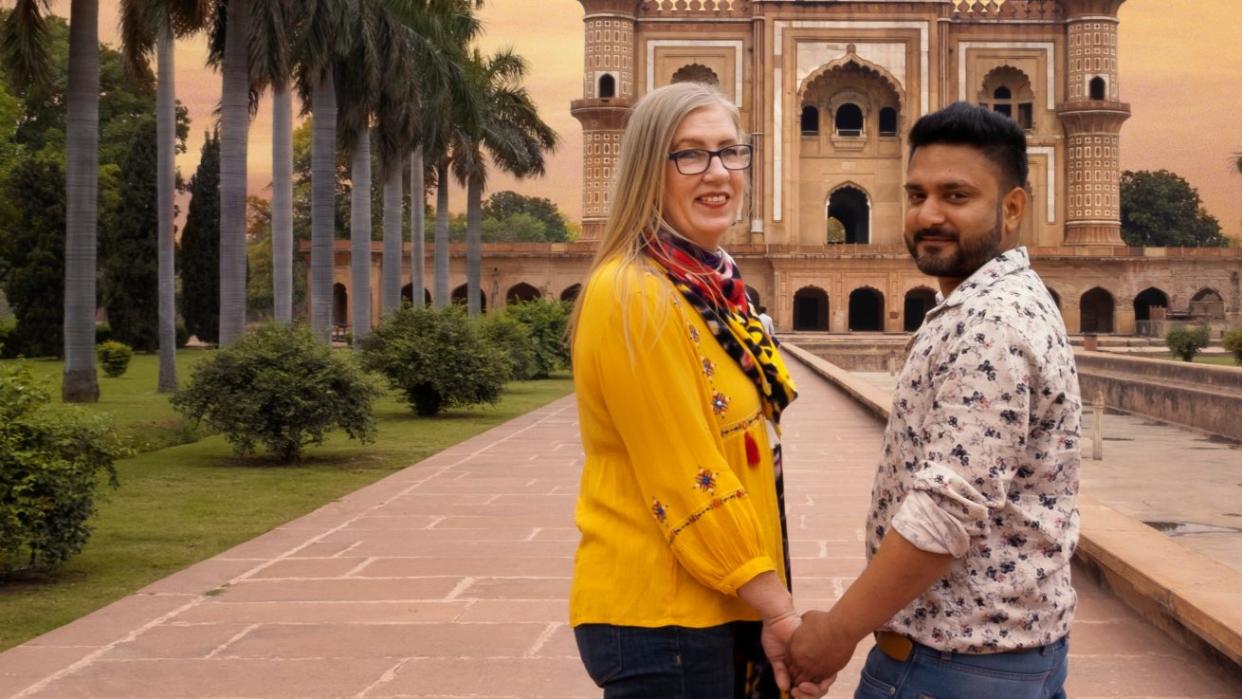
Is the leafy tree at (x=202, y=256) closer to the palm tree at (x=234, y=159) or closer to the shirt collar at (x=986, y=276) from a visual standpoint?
the palm tree at (x=234, y=159)

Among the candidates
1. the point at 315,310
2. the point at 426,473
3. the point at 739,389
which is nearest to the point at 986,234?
the point at 739,389

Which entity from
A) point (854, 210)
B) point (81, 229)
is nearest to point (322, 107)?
point (81, 229)

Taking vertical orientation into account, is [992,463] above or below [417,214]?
below

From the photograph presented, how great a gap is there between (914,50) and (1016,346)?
4460cm

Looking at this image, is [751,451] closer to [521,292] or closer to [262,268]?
[521,292]

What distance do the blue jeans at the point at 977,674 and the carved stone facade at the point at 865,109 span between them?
40.8 m

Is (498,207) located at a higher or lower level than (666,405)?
higher

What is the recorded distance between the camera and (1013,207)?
203cm

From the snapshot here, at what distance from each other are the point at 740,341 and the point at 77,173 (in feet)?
48.9

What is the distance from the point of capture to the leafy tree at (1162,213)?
62.3 metres

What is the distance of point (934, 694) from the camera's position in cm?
188

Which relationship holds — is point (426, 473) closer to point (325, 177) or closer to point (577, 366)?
point (577, 366)

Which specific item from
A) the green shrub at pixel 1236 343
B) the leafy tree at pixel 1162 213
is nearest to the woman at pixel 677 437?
the green shrub at pixel 1236 343

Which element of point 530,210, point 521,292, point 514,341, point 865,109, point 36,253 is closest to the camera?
point 514,341
